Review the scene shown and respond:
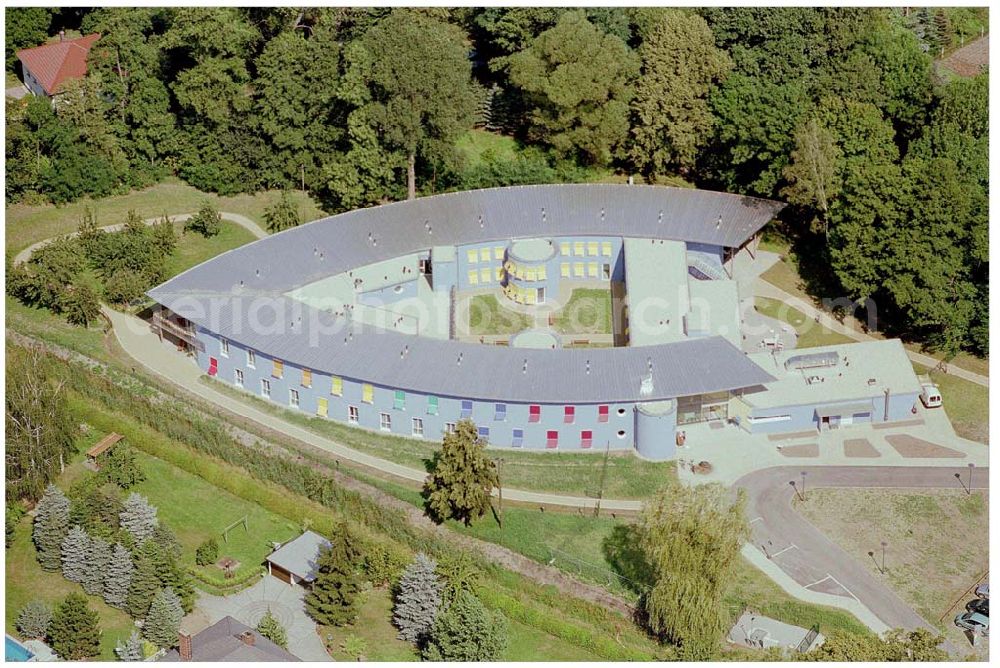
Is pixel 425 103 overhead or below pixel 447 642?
overhead

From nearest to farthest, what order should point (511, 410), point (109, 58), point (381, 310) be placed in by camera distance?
1. point (511, 410)
2. point (381, 310)
3. point (109, 58)

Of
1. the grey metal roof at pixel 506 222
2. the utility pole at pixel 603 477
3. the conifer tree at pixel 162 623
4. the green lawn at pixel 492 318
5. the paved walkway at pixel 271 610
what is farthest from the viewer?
the grey metal roof at pixel 506 222

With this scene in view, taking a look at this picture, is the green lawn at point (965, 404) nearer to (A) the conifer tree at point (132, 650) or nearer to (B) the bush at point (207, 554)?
(B) the bush at point (207, 554)

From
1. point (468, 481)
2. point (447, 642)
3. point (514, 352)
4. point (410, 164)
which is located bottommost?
point (447, 642)

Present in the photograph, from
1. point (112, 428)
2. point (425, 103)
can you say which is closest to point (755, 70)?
point (425, 103)

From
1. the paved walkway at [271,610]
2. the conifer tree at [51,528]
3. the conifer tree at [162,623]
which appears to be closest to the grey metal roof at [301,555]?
Result: the paved walkway at [271,610]

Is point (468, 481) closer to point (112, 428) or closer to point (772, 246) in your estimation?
point (112, 428)

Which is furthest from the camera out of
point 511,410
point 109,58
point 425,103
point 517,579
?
point 109,58

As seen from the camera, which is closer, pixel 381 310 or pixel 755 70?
pixel 381 310
